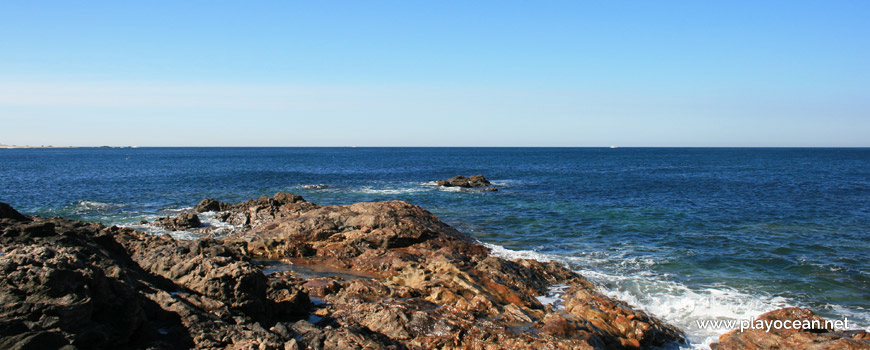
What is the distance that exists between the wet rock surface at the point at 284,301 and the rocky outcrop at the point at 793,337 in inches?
53.6

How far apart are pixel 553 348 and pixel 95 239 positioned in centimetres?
1293

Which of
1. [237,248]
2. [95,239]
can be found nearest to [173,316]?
[95,239]

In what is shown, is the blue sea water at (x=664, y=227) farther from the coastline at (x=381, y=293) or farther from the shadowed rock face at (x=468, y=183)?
the coastline at (x=381, y=293)

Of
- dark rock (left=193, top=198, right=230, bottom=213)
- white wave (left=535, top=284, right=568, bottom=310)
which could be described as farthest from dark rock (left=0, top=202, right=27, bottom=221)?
white wave (left=535, top=284, right=568, bottom=310)

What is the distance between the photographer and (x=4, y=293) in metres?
7.68

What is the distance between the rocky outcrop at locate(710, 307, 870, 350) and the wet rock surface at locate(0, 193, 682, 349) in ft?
4.47

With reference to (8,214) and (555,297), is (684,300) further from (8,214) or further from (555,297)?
(8,214)

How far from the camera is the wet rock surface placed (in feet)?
26.4

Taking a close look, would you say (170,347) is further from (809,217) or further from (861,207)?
(861,207)

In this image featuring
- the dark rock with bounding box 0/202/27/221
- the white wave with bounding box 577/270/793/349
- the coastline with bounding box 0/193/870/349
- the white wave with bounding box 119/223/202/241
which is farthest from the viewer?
the white wave with bounding box 119/223/202/241

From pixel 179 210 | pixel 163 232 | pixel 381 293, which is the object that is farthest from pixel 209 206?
pixel 381 293

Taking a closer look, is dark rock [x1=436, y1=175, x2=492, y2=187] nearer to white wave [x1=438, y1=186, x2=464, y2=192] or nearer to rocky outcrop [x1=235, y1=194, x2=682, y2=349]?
white wave [x1=438, y1=186, x2=464, y2=192]

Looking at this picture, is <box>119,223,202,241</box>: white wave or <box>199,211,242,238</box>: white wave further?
<box>199,211,242,238</box>: white wave

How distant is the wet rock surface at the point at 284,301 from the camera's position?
8039mm
